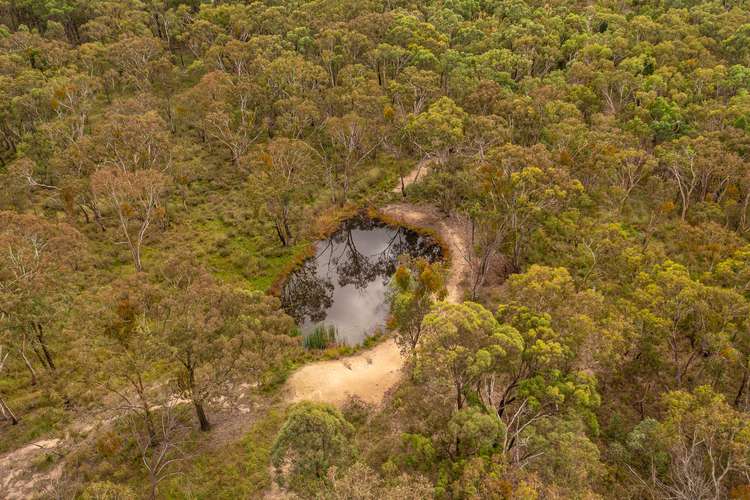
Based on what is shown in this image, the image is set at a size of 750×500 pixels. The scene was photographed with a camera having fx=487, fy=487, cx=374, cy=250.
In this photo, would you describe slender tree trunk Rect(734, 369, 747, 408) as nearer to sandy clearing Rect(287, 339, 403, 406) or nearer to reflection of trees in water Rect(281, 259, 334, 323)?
sandy clearing Rect(287, 339, 403, 406)

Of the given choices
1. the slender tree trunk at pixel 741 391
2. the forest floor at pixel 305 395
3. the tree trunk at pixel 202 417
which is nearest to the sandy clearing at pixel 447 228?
the forest floor at pixel 305 395

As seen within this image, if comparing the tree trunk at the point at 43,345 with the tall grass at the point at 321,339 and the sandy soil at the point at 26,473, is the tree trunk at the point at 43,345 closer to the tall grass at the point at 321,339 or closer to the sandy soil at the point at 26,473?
the sandy soil at the point at 26,473

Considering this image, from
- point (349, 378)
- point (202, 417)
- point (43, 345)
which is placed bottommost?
point (349, 378)

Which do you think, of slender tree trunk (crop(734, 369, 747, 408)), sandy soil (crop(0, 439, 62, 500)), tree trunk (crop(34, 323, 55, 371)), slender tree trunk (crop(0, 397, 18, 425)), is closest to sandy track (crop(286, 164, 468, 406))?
sandy soil (crop(0, 439, 62, 500))

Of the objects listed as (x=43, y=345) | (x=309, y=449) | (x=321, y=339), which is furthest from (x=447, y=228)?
(x=43, y=345)

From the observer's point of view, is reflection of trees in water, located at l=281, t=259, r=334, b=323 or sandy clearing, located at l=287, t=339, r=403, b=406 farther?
reflection of trees in water, located at l=281, t=259, r=334, b=323

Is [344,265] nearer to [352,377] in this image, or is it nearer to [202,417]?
[352,377]
